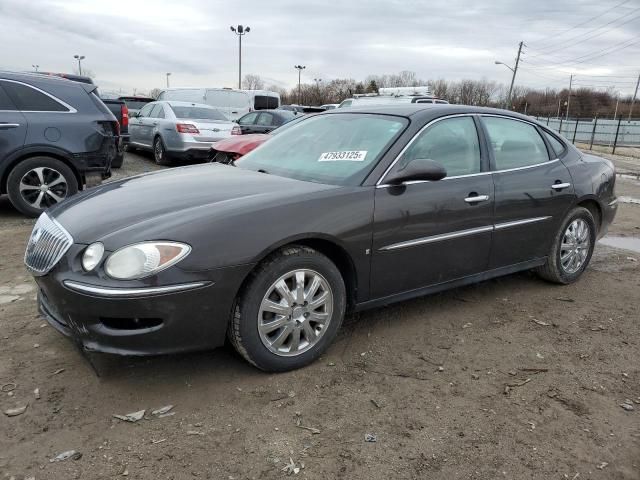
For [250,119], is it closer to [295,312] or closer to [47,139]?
[47,139]

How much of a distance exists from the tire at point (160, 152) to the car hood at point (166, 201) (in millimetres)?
8372

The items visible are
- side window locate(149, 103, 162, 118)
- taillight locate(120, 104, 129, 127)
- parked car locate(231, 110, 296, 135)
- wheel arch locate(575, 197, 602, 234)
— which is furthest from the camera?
parked car locate(231, 110, 296, 135)

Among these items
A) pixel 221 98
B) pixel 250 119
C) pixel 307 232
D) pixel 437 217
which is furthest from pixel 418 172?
pixel 221 98

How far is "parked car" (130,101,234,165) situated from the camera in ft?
36.9

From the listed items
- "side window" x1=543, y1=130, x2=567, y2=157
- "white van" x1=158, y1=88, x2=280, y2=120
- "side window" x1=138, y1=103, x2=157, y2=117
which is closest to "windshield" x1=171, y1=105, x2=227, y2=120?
"side window" x1=138, y1=103, x2=157, y2=117

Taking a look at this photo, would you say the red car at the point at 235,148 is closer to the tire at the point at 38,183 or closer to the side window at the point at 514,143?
the tire at the point at 38,183

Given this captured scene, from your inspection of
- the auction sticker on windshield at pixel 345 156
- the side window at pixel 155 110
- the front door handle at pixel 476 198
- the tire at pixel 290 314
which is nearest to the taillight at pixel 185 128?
the side window at pixel 155 110

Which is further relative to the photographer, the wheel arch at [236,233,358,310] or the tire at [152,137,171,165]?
the tire at [152,137,171,165]

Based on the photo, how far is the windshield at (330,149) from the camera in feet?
11.2

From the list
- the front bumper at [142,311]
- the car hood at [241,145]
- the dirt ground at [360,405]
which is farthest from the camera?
the car hood at [241,145]

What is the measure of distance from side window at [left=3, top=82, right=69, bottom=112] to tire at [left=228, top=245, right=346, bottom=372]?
5.09 metres

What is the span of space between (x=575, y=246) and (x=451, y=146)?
176 centimetres

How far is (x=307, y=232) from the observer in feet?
9.65

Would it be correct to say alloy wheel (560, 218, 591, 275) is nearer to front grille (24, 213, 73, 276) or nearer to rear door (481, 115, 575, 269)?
rear door (481, 115, 575, 269)
